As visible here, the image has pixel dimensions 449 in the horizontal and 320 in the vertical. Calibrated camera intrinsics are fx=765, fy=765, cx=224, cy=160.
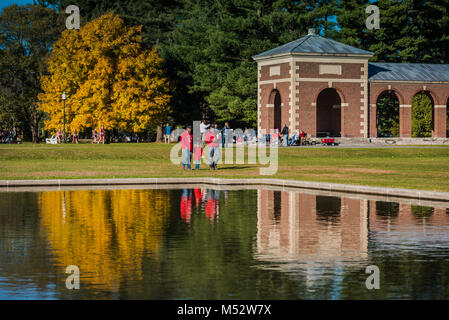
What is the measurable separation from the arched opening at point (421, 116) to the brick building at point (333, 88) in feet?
1.68

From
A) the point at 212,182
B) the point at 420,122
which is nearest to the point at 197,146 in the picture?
the point at 212,182

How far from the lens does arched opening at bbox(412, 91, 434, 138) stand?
61.5 m

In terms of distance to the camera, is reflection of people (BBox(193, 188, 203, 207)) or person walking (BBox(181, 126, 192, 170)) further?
person walking (BBox(181, 126, 192, 170))

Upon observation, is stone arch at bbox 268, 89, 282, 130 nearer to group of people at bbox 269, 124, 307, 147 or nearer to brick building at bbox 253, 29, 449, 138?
brick building at bbox 253, 29, 449, 138

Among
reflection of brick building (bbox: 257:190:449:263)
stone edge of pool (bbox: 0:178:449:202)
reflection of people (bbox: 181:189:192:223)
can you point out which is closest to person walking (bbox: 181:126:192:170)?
stone edge of pool (bbox: 0:178:449:202)

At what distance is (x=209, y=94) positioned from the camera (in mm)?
73250

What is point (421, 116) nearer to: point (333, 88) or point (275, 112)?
point (333, 88)

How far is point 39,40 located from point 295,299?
258ft

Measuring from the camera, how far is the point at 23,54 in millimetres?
82938

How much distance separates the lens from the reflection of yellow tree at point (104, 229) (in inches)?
389

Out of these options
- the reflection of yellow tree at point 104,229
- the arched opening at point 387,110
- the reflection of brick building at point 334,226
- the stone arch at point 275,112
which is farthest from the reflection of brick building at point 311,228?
the arched opening at point 387,110

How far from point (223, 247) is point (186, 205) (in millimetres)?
6292

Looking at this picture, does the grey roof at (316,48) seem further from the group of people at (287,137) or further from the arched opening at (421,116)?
the arched opening at (421,116)

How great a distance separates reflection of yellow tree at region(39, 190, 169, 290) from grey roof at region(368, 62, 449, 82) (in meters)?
42.9
